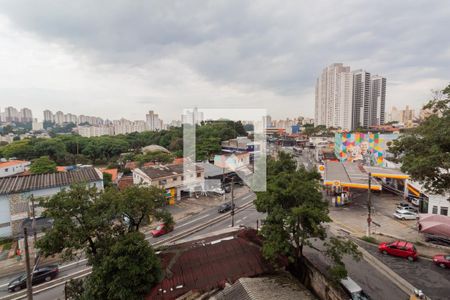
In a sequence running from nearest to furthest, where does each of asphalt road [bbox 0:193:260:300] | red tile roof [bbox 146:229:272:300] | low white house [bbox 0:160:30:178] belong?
1. red tile roof [bbox 146:229:272:300]
2. asphalt road [bbox 0:193:260:300]
3. low white house [bbox 0:160:30:178]

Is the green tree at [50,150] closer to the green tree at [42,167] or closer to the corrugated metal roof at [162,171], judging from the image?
the green tree at [42,167]

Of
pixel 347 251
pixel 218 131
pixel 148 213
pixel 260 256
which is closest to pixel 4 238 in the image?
pixel 148 213

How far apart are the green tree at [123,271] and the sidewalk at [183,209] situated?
924 cm

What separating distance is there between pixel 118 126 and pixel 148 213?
128756mm

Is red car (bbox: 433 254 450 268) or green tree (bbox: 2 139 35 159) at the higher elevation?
green tree (bbox: 2 139 35 159)

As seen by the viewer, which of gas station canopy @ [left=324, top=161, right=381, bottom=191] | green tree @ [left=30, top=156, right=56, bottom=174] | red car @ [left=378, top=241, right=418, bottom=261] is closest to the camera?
red car @ [left=378, top=241, right=418, bottom=261]

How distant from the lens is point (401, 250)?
1295cm

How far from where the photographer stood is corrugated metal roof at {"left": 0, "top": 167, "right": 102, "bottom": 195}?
59.7ft

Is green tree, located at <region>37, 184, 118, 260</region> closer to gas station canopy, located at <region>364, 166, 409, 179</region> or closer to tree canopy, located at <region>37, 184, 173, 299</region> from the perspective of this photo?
tree canopy, located at <region>37, 184, 173, 299</region>

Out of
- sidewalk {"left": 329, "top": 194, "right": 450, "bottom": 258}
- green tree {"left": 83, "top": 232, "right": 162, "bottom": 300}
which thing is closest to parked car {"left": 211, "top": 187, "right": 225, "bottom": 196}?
sidewalk {"left": 329, "top": 194, "right": 450, "bottom": 258}

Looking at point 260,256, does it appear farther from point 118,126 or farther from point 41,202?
point 118,126

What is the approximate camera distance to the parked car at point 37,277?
11.7 meters

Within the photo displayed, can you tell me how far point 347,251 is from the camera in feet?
30.8

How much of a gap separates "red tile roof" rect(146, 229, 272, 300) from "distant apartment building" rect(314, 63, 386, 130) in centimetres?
8419
